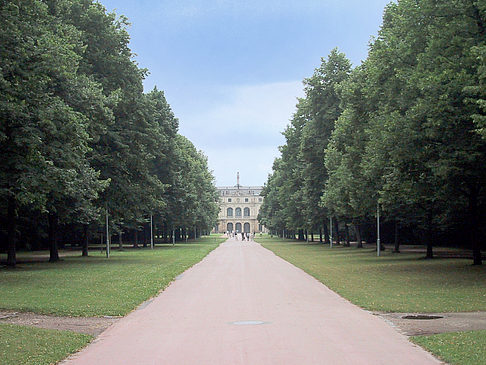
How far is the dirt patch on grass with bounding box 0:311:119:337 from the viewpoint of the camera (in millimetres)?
11830

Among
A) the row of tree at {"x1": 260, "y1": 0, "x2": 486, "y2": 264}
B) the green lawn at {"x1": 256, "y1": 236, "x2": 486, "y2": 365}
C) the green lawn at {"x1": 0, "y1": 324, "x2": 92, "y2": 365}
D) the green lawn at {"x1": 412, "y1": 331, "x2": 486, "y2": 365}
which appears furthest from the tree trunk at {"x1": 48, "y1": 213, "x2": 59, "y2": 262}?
the green lawn at {"x1": 412, "y1": 331, "x2": 486, "y2": 365}

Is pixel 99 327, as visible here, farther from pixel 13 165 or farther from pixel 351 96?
pixel 351 96

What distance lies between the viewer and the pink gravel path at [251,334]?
8914 millimetres

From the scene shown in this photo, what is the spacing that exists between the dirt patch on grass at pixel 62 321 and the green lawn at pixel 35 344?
606mm

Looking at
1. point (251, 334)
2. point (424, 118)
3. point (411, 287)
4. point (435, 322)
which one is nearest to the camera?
point (251, 334)

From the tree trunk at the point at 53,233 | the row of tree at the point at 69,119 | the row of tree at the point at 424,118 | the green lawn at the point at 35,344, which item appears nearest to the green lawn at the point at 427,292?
the row of tree at the point at 424,118

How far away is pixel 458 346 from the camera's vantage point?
9367 millimetres

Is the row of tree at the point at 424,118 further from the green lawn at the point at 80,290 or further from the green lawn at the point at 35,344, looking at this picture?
the green lawn at the point at 35,344

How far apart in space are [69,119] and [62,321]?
12185mm

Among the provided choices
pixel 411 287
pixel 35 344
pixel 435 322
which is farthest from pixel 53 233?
pixel 435 322

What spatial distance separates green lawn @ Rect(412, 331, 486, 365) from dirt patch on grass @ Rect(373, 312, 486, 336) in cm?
63

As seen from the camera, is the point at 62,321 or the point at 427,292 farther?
the point at 427,292

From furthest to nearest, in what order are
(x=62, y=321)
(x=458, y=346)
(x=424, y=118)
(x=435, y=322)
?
(x=424, y=118) → (x=62, y=321) → (x=435, y=322) → (x=458, y=346)

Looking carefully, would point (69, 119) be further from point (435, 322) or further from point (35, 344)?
point (435, 322)
